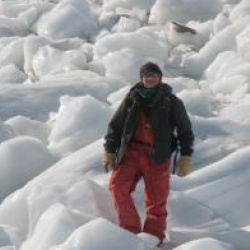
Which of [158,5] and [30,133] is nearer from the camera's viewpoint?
[30,133]

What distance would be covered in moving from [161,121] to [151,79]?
0.27m

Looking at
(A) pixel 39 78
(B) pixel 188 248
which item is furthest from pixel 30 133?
(B) pixel 188 248

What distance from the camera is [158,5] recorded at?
11.7 metres

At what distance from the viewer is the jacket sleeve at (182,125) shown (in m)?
4.74

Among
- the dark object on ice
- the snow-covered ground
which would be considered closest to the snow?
the snow-covered ground

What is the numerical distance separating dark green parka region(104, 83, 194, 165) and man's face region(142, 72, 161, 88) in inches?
1.5

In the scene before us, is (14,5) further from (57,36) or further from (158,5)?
(158,5)

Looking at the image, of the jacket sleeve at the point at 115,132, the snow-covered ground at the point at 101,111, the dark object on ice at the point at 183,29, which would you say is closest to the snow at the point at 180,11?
the snow-covered ground at the point at 101,111

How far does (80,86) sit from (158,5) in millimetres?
3207

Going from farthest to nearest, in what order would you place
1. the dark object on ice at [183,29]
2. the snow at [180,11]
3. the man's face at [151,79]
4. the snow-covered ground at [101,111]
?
the snow at [180,11] → the dark object on ice at [183,29] → the snow-covered ground at [101,111] → the man's face at [151,79]

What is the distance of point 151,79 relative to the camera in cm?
471

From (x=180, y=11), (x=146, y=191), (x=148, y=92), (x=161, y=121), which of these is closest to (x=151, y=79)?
(x=148, y=92)

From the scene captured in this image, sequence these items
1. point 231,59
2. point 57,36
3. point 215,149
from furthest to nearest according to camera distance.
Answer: point 57,36 < point 231,59 < point 215,149

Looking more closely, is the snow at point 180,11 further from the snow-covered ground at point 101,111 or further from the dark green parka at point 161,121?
the dark green parka at point 161,121
